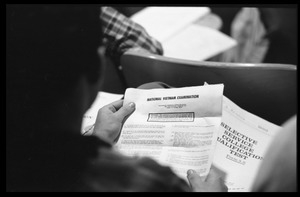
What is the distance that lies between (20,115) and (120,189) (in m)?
0.22

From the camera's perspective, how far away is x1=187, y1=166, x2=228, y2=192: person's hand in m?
0.64

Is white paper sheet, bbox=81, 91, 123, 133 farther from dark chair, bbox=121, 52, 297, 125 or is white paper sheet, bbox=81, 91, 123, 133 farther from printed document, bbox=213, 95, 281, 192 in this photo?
printed document, bbox=213, 95, 281, 192

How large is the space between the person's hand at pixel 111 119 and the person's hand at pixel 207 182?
0.58ft

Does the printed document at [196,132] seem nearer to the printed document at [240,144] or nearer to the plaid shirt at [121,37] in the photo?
the printed document at [240,144]

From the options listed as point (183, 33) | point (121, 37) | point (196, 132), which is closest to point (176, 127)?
point (196, 132)

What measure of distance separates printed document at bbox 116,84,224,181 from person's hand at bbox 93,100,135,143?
1 centimetres

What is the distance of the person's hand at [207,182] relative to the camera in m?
Answer: 0.64

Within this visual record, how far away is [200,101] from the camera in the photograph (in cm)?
75

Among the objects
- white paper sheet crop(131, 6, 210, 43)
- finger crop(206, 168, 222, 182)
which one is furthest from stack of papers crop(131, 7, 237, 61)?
finger crop(206, 168, 222, 182)

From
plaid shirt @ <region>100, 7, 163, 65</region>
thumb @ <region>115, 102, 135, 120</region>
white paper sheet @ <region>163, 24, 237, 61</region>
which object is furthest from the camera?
white paper sheet @ <region>163, 24, 237, 61</region>

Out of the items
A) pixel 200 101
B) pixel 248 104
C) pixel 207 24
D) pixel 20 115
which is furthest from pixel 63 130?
pixel 207 24

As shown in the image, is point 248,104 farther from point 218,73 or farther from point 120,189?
point 120,189

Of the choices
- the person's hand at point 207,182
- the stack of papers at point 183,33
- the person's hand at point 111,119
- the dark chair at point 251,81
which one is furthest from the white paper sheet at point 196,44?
the person's hand at point 207,182

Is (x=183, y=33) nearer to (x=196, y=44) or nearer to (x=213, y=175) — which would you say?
(x=196, y=44)
